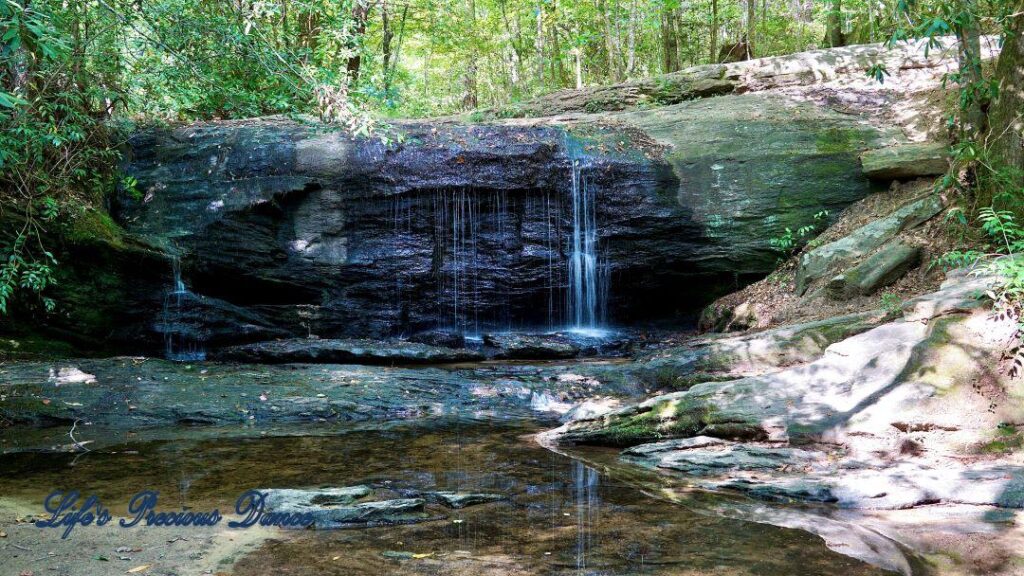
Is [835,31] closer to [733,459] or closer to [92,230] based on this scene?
[733,459]

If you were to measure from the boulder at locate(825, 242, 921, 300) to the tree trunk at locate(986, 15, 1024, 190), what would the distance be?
1.93 metres

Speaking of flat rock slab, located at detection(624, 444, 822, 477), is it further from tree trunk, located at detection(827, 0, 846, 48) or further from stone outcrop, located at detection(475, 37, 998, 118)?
tree trunk, located at detection(827, 0, 846, 48)

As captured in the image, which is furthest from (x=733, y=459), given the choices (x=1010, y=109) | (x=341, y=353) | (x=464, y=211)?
(x=464, y=211)

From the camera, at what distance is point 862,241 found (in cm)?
1020

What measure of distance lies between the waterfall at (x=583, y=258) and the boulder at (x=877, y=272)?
3.88m

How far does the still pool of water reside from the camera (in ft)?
12.4

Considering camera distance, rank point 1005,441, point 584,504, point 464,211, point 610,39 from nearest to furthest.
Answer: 1. point 584,504
2. point 1005,441
3. point 464,211
4. point 610,39

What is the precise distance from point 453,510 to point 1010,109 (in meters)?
7.00

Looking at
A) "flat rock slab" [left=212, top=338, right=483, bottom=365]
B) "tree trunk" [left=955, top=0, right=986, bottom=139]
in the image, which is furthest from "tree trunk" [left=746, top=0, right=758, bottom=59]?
"flat rock slab" [left=212, top=338, right=483, bottom=365]

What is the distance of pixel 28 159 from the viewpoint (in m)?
8.95

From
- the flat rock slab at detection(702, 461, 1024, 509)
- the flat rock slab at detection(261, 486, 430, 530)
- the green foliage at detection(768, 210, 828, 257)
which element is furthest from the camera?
the green foliage at detection(768, 210, 828, 257)

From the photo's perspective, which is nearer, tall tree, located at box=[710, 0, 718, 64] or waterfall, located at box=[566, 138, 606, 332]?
waterfall, located at box=[566, 138, 606, 332]

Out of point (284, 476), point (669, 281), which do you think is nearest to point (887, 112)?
point (669, 281)

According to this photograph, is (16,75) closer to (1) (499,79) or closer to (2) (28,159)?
(2) (28,159)
